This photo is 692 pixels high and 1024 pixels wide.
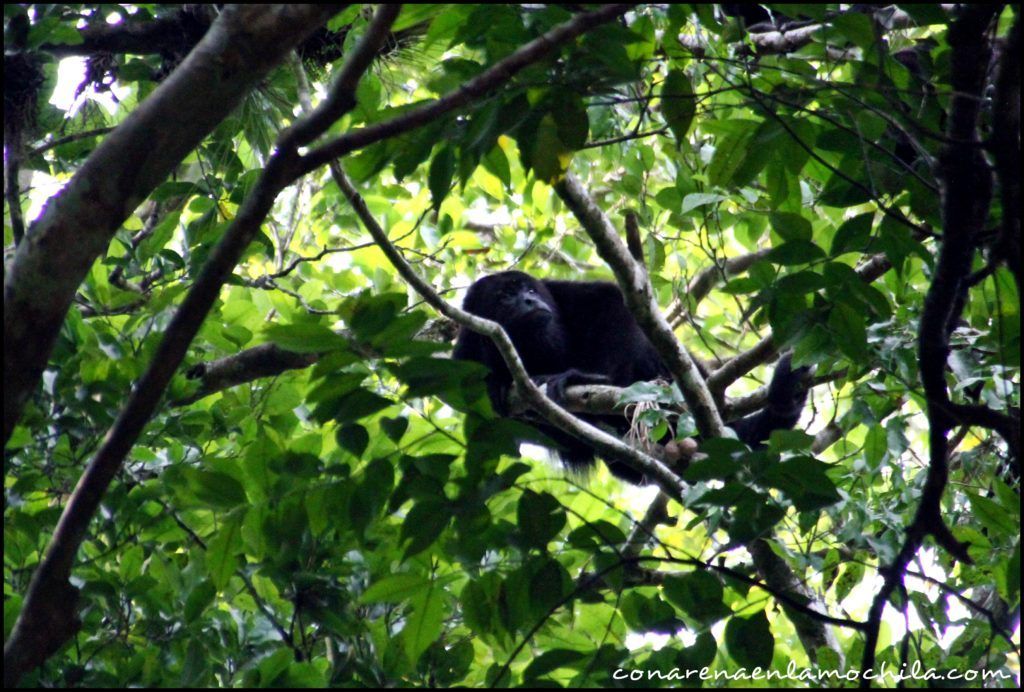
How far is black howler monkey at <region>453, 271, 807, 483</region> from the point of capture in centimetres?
499

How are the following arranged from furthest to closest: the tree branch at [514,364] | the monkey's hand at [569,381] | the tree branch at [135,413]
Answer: the monkey's hand at [569,381], the tree branch at [514,364], the tree branch at [135,413]

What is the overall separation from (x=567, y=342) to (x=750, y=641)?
13.4 feet

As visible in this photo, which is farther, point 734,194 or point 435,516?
point 734,194

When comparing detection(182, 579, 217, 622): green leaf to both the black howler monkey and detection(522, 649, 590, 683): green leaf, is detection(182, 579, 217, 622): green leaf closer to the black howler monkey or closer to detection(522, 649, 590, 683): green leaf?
detection(522, 649, 590, 683): green leaf

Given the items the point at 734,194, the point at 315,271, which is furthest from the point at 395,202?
the point at 734,194

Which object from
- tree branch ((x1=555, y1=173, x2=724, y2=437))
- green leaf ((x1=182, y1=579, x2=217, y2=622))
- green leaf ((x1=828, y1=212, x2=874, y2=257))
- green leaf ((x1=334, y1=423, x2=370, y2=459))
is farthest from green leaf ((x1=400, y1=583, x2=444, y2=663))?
tree branch ((x1=555, y1=173, x2=724, y2=437))

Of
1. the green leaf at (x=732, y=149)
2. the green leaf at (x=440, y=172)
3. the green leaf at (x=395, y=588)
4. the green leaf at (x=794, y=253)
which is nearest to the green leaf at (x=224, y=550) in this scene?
the green leaf at (x=395, y=588)

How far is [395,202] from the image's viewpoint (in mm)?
6598

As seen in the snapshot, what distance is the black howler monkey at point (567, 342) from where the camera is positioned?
4.99m

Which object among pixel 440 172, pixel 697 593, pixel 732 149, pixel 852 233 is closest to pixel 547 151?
pixel 440 172

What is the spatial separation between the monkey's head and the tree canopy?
225 cm

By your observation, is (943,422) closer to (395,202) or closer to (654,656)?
(654,656)

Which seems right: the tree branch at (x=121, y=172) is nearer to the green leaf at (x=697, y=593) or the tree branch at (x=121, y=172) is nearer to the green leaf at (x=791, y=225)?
the green leaf at (x=791, y=225)

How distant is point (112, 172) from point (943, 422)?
5.26ft
